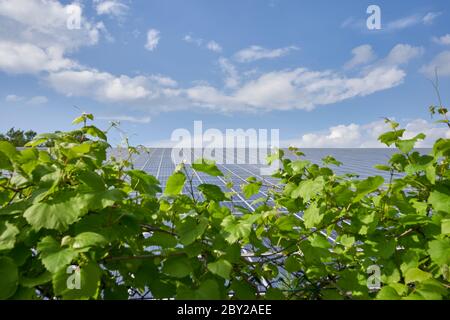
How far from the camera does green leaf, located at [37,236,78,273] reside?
101cm

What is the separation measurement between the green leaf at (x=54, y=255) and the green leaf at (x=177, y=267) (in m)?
0.35

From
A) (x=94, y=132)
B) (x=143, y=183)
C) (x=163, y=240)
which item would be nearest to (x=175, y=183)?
(x=143, y=183)

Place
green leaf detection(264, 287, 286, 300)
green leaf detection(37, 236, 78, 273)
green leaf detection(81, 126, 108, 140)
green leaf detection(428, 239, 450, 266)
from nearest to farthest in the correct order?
1. green leaf detection(37, 236, 78, 273)
2. green leaf detection(428, 239, 450, 266)
3. green leaf detection(264, 287, 286, 300)
4. green leaf detection(81, 126, 108, 140)

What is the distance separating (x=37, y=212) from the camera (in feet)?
3.63

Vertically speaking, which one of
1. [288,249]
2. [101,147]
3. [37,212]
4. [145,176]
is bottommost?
[288,249]

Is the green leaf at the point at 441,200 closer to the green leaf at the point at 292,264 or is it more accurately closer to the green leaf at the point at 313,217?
the green leaf at the point at 313,217

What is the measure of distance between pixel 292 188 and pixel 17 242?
129cm

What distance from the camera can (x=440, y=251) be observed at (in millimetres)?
1335

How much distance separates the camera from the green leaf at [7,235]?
1.08 meters

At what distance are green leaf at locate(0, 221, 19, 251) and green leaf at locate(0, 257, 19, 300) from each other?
2.1 inches

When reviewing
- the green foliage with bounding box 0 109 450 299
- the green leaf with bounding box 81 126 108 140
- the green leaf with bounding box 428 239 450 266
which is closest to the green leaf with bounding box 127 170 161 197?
the green foliage with bounding box 0 109 450 299

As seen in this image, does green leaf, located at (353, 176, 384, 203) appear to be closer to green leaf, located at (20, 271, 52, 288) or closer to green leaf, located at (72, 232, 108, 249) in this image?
green leaf, located at (72, 232, 108, 249)
